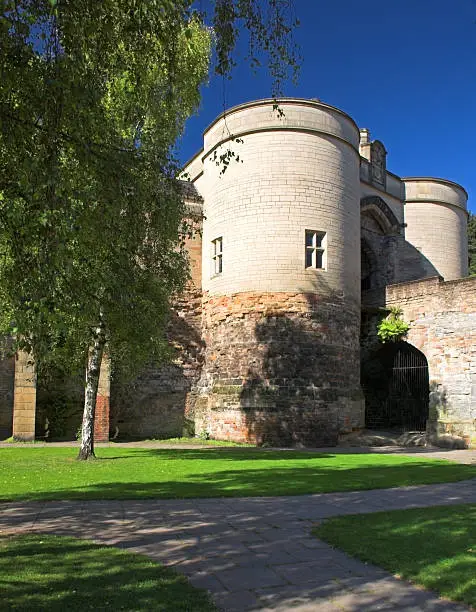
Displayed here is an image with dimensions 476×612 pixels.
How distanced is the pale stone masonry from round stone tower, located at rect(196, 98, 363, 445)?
0.04 metres

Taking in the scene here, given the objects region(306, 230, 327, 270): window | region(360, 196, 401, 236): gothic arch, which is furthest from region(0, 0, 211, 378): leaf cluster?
region(360, 196, 401, 236): gothic arch

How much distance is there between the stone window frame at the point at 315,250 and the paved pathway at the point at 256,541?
10607mm

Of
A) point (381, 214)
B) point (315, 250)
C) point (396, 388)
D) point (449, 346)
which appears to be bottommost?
point (396, 388)

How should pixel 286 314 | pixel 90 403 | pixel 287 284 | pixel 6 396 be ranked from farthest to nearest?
pixel 6 396, pixel 287 284, pixel 286 314, pixel 90 403

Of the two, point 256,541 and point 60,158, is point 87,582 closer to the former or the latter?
point 256,541

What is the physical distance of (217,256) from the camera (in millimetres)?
20594

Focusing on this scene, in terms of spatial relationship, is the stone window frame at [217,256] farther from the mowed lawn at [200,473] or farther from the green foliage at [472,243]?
the green foliage at [472,243]

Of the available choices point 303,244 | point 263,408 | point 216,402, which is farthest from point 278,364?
point 303,244

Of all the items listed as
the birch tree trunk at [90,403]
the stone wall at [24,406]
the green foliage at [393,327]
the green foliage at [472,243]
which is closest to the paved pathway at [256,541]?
the birch tree trunk at [90,403]

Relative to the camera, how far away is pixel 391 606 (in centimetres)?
411

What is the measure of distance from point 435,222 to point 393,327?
29.7 ft

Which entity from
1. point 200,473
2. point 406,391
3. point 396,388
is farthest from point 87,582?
point 396,388

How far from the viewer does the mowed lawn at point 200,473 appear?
8.82m

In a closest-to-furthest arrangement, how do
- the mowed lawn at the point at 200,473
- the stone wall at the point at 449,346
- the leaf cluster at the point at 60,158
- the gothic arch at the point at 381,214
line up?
the leaf cluster at the point at 60,158, the mowed lawn at the point at 200,473, the stone wall at the point at 449,346, the gothic arch at the point at 381,214
